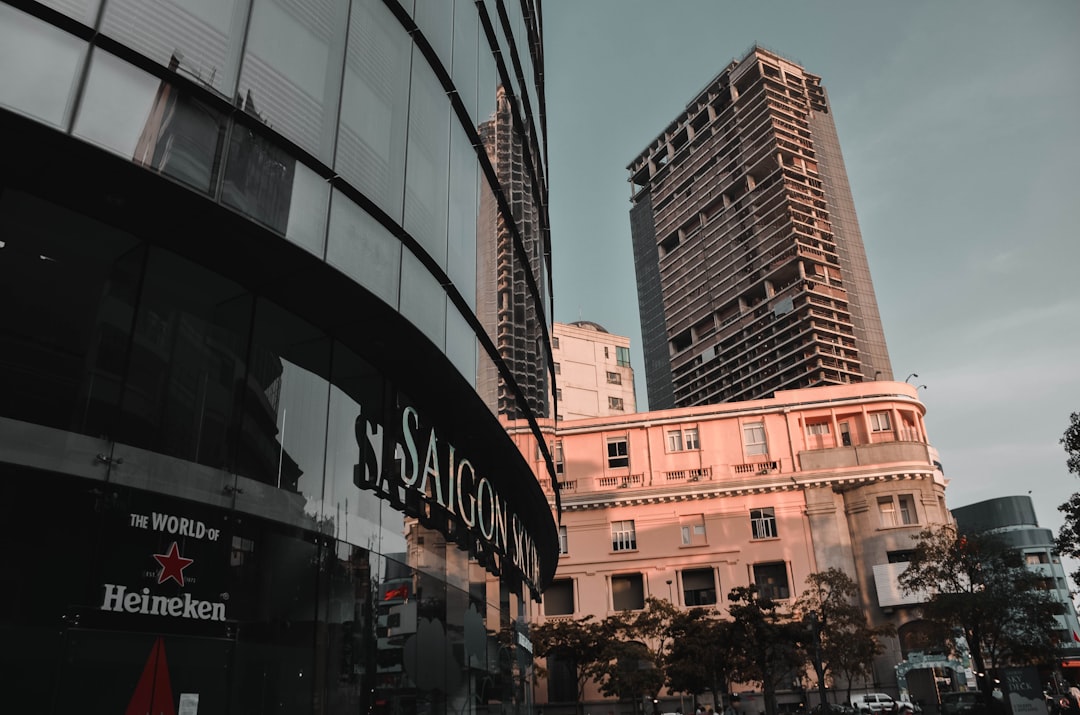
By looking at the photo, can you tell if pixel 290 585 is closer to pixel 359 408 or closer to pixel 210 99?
pixel 359 408

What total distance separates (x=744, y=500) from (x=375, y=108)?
50.1m

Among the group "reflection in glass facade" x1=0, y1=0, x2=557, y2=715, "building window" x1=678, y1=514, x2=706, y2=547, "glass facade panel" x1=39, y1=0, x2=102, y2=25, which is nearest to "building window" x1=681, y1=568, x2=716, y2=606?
"building window" x1=678, y1=514, x2=706, y2=547

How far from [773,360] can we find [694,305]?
19.5 metres

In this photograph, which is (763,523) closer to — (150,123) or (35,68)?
(150,123)

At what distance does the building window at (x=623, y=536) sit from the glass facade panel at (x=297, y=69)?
164 feet

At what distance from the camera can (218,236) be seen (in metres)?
10.6

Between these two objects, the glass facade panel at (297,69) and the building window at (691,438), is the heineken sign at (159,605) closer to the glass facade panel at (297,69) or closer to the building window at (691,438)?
the glass facade panel at (297,69)

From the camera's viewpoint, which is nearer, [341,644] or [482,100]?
[341,644]

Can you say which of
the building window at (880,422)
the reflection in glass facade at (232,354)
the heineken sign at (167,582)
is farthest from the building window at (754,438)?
the heineken sign at (167,582)

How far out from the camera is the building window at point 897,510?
5531cm

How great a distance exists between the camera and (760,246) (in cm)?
11575

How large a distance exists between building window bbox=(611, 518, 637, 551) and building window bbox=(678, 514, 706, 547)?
346 cm

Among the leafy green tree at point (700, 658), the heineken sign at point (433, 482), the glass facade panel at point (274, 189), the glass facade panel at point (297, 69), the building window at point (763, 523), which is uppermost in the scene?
the building window at point (763, 523)

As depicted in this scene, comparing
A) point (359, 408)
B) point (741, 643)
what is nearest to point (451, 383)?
point (359, 408)
